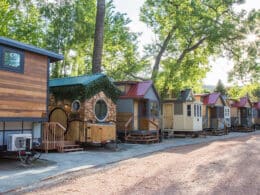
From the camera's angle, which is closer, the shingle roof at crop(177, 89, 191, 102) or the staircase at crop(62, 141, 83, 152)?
the staircase at crop(62, 141, 83, 152)

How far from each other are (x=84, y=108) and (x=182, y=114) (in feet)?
40.8

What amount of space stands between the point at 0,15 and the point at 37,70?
16.0m

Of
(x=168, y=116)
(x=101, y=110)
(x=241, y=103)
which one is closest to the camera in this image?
(x=101, y=110)

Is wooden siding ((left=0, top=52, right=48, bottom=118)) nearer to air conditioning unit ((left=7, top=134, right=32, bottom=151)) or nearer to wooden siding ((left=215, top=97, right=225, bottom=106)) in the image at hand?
air conditioning unit ((left=7, top=134, right=32, bottom=151))

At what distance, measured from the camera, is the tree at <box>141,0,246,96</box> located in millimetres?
29516

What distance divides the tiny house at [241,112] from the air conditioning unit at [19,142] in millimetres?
31240

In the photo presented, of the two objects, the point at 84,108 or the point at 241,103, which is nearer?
the point at 84,108

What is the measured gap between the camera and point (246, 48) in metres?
32.1

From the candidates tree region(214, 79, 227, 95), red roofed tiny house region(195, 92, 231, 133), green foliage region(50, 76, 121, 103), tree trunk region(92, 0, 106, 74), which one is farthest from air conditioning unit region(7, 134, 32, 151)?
tree region(214, 79, 227, 95)

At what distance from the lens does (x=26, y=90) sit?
12641 millimetres

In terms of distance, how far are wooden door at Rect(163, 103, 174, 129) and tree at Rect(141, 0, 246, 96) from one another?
1.51 m

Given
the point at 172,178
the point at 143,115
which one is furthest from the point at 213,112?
the point at 172,178

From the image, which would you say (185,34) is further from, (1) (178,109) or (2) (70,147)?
(2) (70,147)

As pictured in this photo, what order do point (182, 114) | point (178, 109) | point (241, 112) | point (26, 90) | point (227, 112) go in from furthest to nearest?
point (241, 112) → point (227, 112) → point (178, 109) → point (182, 114) → point (26, 90)
